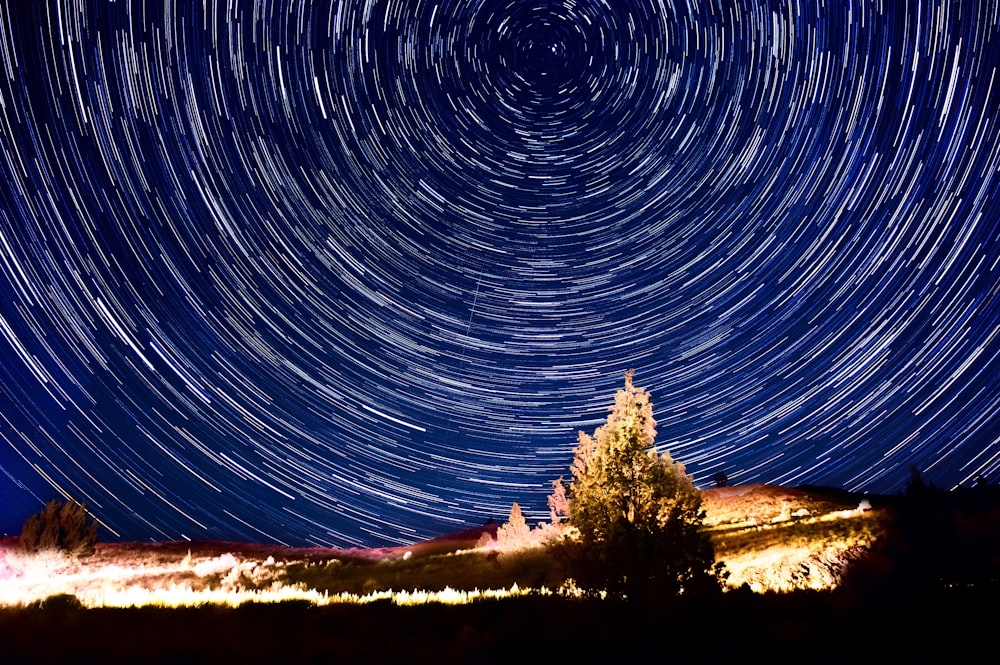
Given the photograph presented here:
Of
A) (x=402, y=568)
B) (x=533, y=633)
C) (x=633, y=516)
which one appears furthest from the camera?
(x=402, y=568)

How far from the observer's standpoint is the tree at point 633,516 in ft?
29.1

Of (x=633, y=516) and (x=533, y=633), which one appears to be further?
(x=633, y=516)

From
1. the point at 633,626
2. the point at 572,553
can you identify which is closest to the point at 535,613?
the point at 572,553

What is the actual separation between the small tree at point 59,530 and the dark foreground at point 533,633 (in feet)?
81.8

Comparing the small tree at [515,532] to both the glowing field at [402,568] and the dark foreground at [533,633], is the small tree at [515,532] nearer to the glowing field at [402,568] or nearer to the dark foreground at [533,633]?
the glowing field at [402,568]

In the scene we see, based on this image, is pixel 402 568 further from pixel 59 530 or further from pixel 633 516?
pixel 633 516

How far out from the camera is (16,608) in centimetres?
1005

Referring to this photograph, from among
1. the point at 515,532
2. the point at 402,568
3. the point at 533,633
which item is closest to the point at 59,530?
the point at 402,568

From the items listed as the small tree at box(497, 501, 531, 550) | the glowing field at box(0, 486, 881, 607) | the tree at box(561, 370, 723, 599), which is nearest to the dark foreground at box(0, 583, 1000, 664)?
the tree at box(561, 370, 723, 599)

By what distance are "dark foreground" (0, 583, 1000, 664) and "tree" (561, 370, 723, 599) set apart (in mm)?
630

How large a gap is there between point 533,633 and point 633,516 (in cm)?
285

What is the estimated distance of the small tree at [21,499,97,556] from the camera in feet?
95.5

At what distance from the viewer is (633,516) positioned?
31.2 feet

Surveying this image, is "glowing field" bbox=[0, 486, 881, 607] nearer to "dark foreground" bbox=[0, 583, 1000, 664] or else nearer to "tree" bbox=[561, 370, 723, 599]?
"tree" bbox=[561, 370, 723, 599]
